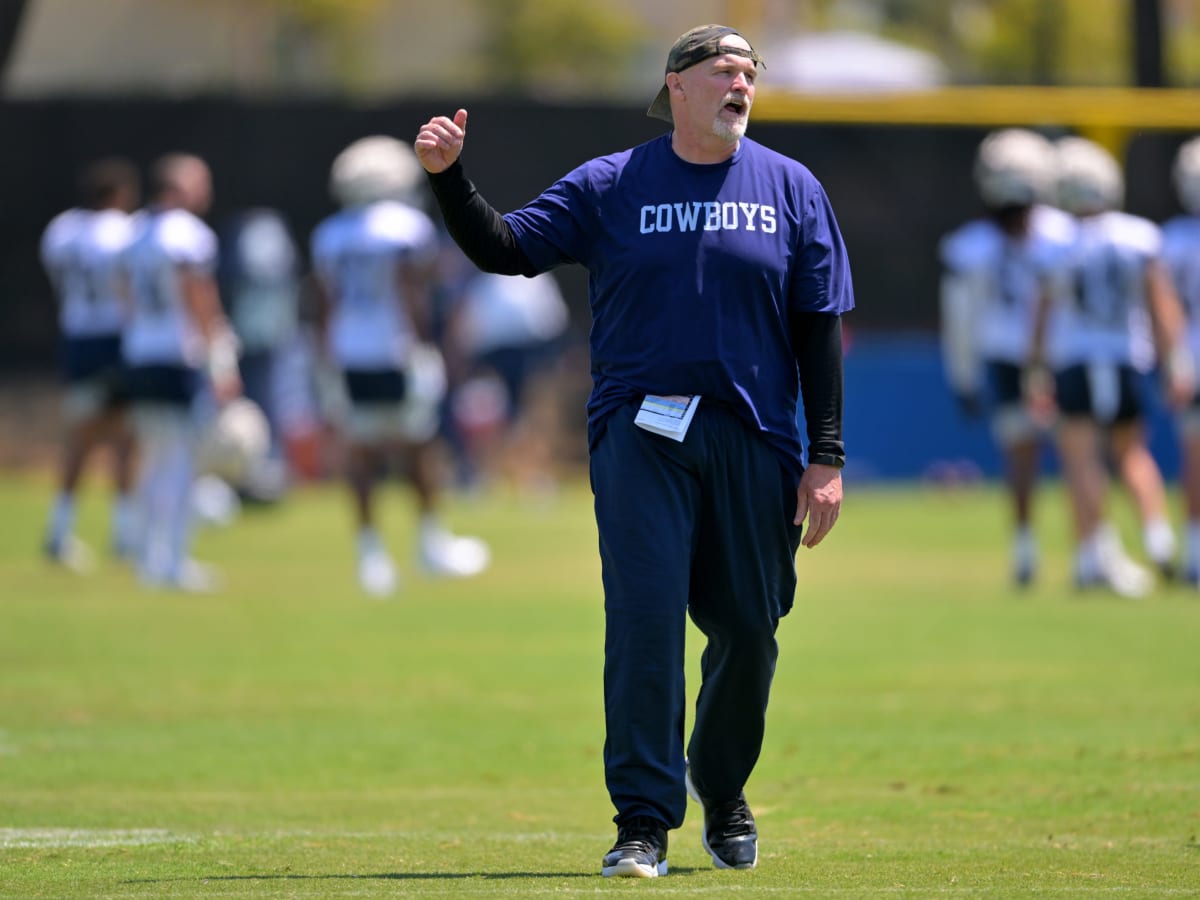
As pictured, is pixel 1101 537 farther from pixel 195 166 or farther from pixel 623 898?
pixel 623 898

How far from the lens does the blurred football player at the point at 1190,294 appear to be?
1380 cm

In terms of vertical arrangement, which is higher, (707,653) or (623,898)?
(707,653)

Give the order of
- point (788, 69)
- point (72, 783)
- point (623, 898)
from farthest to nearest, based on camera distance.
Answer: point (788, 69) → point (72, 783) → point (623, 898)

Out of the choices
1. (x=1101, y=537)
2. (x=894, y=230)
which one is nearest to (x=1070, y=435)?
(x=1101, y=537)

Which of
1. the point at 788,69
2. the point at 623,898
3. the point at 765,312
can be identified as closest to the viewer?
the point at 623,898

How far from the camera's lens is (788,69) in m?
22.6

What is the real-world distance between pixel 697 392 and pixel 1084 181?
8.39 m

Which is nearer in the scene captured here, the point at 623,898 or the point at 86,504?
the point at 623,898

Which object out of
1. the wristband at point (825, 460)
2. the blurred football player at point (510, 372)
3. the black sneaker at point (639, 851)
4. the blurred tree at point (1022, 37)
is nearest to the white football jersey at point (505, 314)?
the blurred football player at point (510, 372)

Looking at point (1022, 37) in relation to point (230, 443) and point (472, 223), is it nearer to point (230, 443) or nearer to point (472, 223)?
point (230, 443)

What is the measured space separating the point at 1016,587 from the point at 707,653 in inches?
322

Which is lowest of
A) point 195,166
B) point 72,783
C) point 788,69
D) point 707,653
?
point 72,783

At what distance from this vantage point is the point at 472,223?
5.80 meters

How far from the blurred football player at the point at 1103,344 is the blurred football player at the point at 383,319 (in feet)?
12.9
